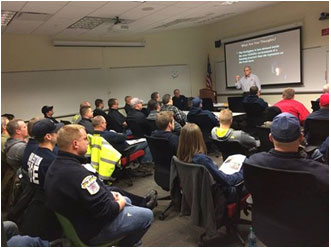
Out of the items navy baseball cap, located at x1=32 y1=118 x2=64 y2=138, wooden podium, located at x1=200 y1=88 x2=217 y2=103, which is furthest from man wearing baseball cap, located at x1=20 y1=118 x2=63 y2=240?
wooden podium, located at x1=200 y1=88 x2=217 y2=103

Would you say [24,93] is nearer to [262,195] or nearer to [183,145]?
[183,145]

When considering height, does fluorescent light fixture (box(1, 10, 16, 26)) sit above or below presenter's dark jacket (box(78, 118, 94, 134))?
above

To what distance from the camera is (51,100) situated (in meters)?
7.14

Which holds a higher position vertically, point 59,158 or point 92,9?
point 92,9

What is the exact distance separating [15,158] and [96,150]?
2.74ft

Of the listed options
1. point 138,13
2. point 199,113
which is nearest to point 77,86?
point 138,13

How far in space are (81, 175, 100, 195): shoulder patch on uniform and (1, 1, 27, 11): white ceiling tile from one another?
3423 mm

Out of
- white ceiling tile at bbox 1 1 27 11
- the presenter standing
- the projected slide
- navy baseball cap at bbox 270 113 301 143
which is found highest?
white ceiling tile at bbox 1 1 27 11

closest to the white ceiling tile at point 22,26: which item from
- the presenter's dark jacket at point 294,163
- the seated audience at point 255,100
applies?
the seated audience at point 255,100

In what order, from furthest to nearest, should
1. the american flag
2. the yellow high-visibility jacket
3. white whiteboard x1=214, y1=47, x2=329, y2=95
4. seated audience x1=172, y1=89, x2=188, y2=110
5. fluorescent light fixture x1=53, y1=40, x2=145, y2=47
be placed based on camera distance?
the american flag, seated audience x1=172, y1=89, x2=188, y2=110, fluorescent light fixture x1=53, y1=40, x2=145, y2=47, white whiteboard x1=214, y1=47, x2=329, y2=95, the yellow high-visibility jacket

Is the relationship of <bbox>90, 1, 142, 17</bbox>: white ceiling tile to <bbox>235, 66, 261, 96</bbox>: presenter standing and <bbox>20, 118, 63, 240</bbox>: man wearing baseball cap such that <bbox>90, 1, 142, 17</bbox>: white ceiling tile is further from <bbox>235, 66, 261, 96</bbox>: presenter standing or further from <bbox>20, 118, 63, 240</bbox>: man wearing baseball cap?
<bbox>235, 66, 261, 96</bbox>: presenter standing

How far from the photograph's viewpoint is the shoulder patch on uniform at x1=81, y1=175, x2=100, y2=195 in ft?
5.68

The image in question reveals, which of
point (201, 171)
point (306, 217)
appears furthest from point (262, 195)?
point (201, 171)

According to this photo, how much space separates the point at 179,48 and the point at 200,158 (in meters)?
7.24
